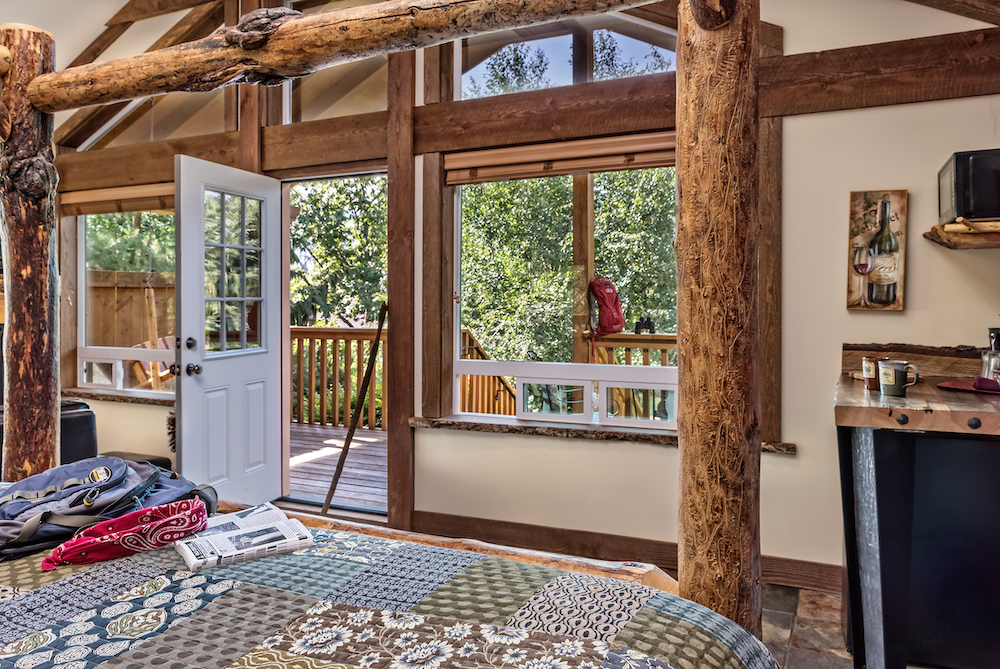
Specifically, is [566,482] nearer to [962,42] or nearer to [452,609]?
[452,609]

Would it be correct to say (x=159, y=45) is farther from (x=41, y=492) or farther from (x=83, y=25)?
(x=41, y=492)

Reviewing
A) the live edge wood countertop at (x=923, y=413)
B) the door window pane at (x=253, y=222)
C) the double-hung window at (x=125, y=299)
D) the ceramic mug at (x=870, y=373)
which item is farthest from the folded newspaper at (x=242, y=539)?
the double-hung window at (x=125, y=299)

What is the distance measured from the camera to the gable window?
3.18 metres

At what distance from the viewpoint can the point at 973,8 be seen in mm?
2541

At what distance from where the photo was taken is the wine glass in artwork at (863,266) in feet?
8.89

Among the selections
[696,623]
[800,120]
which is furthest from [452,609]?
[800,120]

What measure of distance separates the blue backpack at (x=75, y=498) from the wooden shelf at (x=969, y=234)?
261 centimetres

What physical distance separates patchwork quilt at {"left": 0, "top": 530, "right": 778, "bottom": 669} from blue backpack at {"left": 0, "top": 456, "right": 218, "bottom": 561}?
0.10 meters

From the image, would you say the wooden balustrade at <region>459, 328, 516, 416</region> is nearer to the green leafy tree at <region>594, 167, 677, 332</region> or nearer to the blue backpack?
the green leafy tree at <region>594, 167, 677, 332</region>

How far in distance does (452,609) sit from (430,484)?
2.22 metres

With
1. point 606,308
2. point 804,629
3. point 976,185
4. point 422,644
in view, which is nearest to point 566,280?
point 606,308

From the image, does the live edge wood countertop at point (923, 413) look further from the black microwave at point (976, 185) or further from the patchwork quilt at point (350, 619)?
the patchwork quilt at point (350, 619)

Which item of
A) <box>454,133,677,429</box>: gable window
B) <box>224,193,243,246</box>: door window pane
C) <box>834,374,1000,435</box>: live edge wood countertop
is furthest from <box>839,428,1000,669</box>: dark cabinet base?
<box>224,193,243,246</box>: door window pane

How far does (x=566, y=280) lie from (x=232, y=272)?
185 centimetres
